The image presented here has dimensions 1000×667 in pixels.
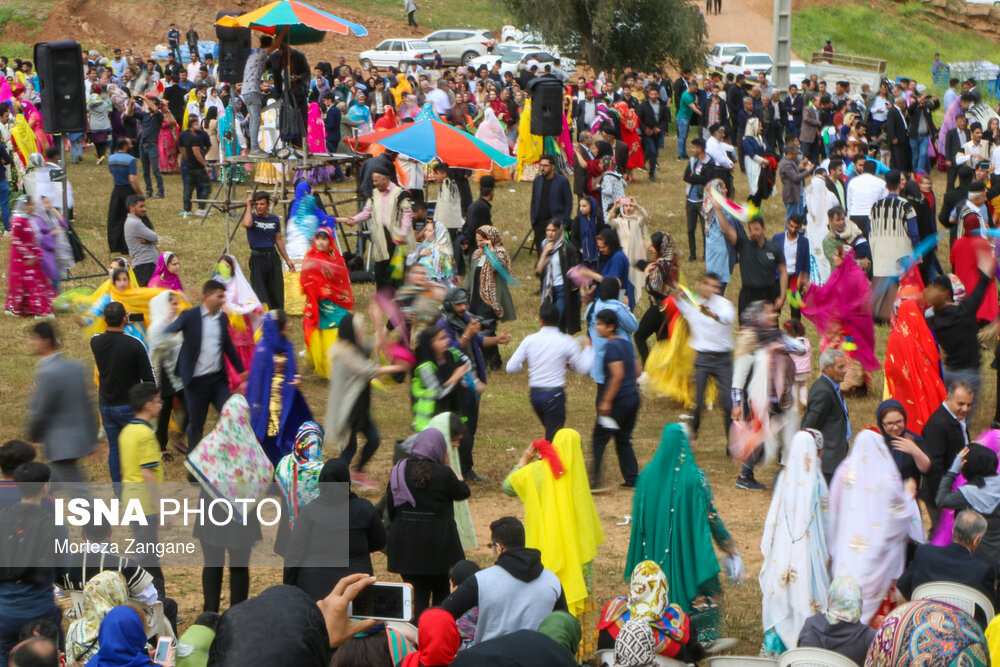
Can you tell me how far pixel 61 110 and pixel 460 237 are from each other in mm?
5673

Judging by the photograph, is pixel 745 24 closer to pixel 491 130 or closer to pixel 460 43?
pixel 460 43

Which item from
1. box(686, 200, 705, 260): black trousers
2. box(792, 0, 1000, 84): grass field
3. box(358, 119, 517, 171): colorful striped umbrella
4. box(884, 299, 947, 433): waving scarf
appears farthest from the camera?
box(792, 0, 1000, 84): grass field

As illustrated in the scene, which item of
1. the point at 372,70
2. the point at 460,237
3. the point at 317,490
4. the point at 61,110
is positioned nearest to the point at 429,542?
the point at 317,490

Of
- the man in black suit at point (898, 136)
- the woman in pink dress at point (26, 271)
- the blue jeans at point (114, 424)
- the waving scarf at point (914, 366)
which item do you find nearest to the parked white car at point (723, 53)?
the man in black suit at point (898, 136)

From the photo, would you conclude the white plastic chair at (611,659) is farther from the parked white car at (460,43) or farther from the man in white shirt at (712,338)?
the parked white car at (460,43)

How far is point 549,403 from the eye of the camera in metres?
8.95

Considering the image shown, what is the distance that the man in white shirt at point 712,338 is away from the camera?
9446 mm

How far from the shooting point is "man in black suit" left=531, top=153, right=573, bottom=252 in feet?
46.5

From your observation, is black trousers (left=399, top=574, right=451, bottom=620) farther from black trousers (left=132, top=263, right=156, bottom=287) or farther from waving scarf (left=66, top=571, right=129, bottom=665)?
black trousers (left=132, top=263, right=156, bottom=287)

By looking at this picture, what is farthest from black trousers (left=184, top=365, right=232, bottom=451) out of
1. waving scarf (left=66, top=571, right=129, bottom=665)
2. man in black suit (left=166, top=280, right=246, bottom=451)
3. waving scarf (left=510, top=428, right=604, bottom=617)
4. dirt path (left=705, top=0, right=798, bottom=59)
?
dirt path (left=705, top=0, right=798, bottom=59)

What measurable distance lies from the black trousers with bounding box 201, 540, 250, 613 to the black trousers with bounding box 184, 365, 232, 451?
2181mm

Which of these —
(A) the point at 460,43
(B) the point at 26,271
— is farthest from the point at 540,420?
(A) the point at 460,43

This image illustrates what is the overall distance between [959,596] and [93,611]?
391 cm

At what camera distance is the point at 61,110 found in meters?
15.5
